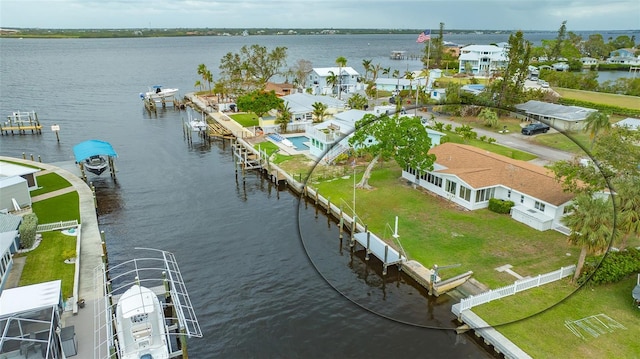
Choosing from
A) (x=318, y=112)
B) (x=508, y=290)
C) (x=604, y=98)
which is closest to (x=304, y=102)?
(x=318, y=112)

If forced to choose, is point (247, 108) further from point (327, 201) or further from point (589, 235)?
point (589, 235)

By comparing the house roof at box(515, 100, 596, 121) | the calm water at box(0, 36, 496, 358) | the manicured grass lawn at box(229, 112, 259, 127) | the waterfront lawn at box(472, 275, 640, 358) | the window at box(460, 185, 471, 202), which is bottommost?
the calm water at box(0, 36, 496, 358)

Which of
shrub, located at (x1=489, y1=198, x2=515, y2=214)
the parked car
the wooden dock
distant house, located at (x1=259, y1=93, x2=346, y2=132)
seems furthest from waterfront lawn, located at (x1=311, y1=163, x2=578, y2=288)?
the wooden dock

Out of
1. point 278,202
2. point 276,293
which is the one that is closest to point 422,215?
point 276,293

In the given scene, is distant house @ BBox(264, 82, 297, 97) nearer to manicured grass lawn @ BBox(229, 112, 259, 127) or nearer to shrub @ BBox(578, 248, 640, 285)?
manicured grass lawn @ BBox(229, 112, 259, 127)

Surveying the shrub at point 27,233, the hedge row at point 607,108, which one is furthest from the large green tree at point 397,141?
the hedge row at point 607,108
